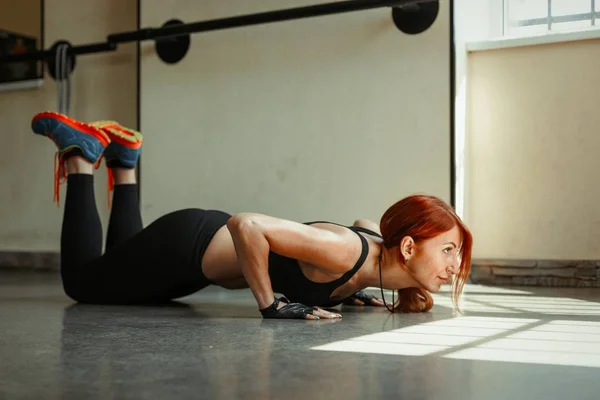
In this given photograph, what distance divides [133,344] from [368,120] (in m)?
2.02

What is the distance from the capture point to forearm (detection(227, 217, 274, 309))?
205 centimetres

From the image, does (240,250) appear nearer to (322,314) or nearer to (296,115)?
(322,314)

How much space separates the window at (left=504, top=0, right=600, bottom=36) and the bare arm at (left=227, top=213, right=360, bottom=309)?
1925mm

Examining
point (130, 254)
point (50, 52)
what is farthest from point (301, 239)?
point (50, 52)

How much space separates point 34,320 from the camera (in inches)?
86.3

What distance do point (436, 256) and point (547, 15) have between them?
1879 mm

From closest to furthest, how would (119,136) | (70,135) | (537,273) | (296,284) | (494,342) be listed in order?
(494,342)
(296,284)
(70,135)
(119,136)
(537,273)

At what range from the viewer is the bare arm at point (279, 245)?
2023 millimetres

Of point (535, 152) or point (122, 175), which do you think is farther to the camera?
point (535, 152)

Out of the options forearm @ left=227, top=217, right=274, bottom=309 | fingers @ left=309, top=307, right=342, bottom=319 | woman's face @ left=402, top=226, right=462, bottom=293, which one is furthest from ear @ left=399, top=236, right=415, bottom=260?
forearm @ left=227, top=217, right=274, bottom=309

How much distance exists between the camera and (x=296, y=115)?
12.1ft

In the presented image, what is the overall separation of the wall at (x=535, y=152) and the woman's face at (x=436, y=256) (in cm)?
139

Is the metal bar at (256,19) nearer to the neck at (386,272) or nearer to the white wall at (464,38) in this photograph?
the white wall at (464,38)

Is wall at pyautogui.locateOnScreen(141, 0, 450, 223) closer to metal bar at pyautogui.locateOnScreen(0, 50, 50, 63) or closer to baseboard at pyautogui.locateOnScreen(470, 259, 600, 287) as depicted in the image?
baseboard at pyautogui.locateOnScreen(470, 259, 600, 287)
